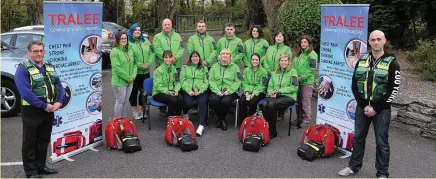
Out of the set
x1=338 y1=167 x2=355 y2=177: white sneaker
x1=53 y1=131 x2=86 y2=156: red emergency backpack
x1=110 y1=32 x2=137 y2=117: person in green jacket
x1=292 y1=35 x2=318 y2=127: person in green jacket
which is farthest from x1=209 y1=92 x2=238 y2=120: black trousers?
x1=338 y1=167 x2=355 y2=177: white sneaker

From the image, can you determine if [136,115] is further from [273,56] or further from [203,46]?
[273,56]

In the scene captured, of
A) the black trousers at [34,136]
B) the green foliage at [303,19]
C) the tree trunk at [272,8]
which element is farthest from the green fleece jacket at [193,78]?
the tree trunk at [272,8]

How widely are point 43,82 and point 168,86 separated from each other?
260 centimetres

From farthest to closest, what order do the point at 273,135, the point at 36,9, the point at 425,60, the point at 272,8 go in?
the point at 36,9 → the point at 272,8 → the point at 425,60 → the point at 273,135

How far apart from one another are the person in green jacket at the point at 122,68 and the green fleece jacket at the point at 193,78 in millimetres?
844

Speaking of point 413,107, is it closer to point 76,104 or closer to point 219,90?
point 219,90

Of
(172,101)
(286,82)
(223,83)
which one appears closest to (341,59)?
(286,82)

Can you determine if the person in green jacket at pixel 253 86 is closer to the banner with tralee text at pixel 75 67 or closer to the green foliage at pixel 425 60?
the banner with tralee text at pixel 75 67

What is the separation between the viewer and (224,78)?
22.5 feet

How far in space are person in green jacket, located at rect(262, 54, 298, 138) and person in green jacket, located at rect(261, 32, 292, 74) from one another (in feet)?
1.57

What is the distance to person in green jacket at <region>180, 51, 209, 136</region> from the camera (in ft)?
22.1

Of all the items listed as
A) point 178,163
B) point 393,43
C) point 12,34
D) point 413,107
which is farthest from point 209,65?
point 393,43

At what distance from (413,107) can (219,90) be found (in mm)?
3058

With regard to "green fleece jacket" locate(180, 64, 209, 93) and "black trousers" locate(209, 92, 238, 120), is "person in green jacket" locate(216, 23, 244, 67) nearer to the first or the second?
"green fleece jacket" locate(180, 64, 209, 93)
